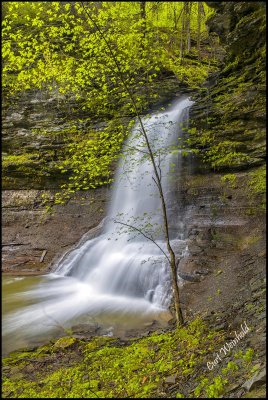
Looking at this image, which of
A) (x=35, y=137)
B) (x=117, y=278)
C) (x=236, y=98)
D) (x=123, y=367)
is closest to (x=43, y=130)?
(x=35, y=137)

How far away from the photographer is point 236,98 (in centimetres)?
969

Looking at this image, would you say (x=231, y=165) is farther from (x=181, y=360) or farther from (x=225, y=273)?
(x=181, y=360)

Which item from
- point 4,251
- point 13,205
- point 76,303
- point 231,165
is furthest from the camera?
point 13,205

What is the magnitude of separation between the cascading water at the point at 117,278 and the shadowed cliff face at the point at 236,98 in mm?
1325

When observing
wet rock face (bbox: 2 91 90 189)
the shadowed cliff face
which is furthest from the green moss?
wet rock face (bbox: 2 91 90 189)

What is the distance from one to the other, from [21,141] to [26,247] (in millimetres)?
5141

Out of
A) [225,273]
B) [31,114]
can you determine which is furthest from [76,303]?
[31,114]

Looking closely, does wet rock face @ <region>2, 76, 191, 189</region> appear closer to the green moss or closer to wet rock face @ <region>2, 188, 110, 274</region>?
wet rock face @ <region>2, 188, 110, 274</region>

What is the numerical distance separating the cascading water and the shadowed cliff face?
4.35 feet

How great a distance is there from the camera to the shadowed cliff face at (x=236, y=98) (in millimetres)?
7988

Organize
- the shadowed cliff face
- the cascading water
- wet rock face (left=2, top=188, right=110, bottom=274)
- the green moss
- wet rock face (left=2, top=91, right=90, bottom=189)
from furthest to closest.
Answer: wet rock face (left=2, top=91, right=90, bottom=189) → wet rock face (left=2, top=188, right=110, bottom=274) → the shadowed cliff face → the cascading water → the green moss

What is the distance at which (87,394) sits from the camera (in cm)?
399

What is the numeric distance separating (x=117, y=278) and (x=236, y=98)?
21.5ft

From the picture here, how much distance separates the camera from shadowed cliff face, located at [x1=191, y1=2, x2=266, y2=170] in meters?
7.99
